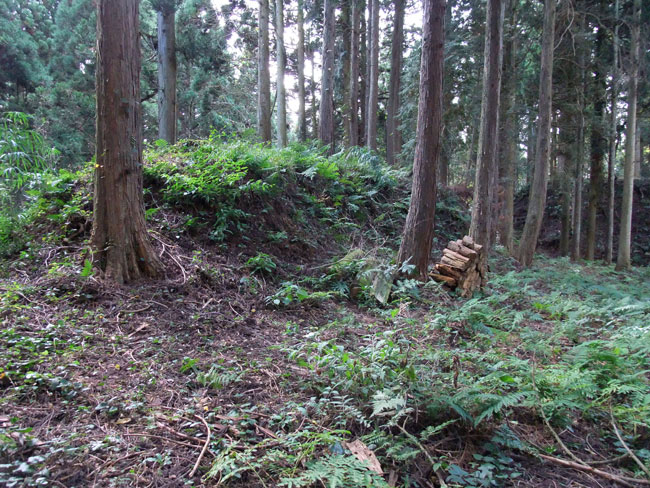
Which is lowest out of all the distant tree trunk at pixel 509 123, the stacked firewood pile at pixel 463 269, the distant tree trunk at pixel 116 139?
the stacked firewood pile at pixel 463 269

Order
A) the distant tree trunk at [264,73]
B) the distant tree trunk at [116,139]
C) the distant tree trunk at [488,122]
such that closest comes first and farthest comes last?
the distant tree trunk at [116,139], the distant tree trunk at [488,122], the distant tree trunk at [264,73]

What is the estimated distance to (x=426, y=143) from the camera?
6.51m

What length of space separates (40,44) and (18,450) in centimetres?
2194

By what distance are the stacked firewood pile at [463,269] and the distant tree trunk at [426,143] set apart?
1.13ft

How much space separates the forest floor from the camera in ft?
7.34

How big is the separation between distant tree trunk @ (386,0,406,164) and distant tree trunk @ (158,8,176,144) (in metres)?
8.79

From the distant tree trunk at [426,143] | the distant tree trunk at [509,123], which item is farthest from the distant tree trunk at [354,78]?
the distant tree trunk at [426,143]

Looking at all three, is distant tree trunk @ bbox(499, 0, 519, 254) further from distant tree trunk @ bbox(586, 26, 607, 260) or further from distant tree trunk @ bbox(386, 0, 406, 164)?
distant tree trunk @ bbox(386, 0, 406, 164)

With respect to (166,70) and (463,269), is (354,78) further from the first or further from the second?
(463,269)

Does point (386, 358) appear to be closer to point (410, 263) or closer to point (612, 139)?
point (410, 263)

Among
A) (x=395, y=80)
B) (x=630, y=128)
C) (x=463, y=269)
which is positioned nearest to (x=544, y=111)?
(x=630, y=128)

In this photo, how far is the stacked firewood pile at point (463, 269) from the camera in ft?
21.7

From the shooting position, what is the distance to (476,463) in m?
2.39

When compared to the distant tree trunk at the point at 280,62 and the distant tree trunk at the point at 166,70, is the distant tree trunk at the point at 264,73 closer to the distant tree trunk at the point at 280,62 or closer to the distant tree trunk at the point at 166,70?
the distant tree trunk at the point at 280,62
